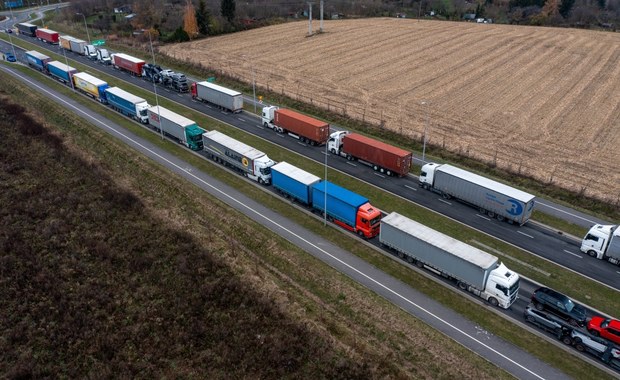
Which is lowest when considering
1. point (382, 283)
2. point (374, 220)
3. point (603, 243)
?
point (382, 283)

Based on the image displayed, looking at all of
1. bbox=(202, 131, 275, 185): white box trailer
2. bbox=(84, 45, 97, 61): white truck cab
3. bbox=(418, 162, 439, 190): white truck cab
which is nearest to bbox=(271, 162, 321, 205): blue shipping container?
bbox=(202, 131, 275, 185): white box trailer

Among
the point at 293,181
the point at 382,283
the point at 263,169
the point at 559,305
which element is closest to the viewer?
the point at 559,305

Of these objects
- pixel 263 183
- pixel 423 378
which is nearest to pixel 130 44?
pixel 263 183

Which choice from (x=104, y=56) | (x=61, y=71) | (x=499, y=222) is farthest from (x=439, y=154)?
(x=104, y=56)

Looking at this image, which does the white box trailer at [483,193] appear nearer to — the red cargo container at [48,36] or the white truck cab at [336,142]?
the white truck cab at [336,142]

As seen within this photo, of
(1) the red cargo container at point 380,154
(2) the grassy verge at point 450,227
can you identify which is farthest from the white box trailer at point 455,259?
(1) the red cargo container at point 380,154

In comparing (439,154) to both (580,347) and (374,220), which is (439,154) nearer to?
(374,220)

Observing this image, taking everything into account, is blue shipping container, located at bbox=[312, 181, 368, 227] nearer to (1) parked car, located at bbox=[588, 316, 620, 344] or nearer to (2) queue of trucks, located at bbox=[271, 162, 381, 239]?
(2) queue of trucks, located at bbox=[271, 162, 381, 239]
